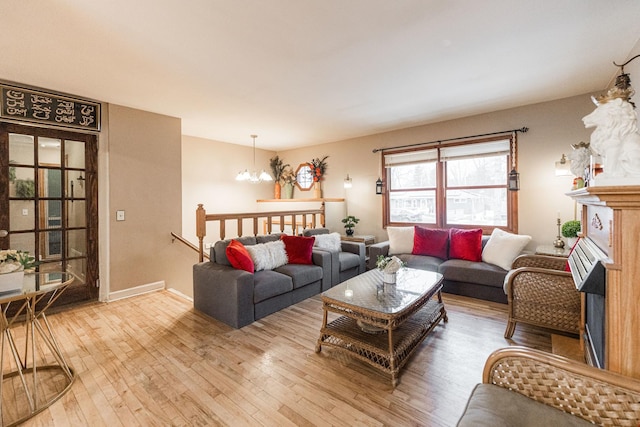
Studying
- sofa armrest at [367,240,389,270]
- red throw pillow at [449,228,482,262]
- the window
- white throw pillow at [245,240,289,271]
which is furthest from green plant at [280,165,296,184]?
red throw pillow at [449,228,482,262]

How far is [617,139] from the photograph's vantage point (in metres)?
1.09

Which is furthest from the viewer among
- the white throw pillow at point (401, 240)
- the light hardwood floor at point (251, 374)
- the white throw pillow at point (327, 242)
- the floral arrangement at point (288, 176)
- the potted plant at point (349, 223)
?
the floral arrangement at point (288, 176)

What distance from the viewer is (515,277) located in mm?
2545

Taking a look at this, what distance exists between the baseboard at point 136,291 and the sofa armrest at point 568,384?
429 centimetres

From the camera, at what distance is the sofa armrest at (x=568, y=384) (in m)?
1.01

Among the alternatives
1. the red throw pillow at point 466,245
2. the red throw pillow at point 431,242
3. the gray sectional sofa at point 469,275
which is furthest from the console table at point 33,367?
the red throw pillow at point 466,245

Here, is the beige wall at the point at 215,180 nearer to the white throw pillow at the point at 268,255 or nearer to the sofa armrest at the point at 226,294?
the sofa armrest at the point at 226,294

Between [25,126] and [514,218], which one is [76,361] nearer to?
[25,126]

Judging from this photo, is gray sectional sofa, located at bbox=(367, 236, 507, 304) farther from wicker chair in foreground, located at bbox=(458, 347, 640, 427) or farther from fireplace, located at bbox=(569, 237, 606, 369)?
wicker chair in foreground, located at bbox=(458, 347, 640, 427)

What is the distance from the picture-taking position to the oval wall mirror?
642cm

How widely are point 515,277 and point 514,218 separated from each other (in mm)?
1831

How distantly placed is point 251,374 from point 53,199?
3.36 metres

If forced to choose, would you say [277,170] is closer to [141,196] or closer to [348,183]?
[348,183]

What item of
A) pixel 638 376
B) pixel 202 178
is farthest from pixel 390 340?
pixel 202 178
